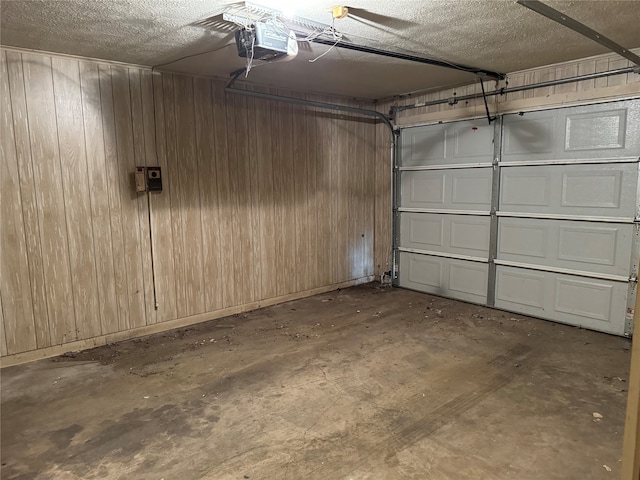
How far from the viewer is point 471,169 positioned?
4.63 m

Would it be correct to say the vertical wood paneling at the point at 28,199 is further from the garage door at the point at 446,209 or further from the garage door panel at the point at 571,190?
the garage door panel at the point at 571,190

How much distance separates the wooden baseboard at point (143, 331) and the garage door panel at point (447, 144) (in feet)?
6.54

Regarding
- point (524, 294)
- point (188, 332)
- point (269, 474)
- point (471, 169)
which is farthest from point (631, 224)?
point (188, 332)

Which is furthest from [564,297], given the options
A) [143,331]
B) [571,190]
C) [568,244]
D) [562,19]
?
[143,331]

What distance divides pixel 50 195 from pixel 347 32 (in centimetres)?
260

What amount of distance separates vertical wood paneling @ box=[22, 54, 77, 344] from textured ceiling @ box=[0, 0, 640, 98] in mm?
247

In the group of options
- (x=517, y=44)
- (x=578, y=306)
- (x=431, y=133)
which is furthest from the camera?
(x=431, y=133)

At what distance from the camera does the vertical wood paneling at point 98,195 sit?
3.40 metres

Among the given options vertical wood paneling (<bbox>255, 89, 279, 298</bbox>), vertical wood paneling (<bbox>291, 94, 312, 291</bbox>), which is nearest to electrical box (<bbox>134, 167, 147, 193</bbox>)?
vertical wood paneling (<bbox>255, 89, 279, 298</bbox>)

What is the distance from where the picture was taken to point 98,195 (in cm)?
352

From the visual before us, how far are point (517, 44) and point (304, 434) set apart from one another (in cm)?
322

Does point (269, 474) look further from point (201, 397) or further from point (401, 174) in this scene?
point (401, 174)

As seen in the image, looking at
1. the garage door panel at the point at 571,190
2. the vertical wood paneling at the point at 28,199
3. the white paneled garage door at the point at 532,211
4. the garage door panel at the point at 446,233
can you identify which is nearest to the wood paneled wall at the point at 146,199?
the vertical wood paneling at the point at 28,199

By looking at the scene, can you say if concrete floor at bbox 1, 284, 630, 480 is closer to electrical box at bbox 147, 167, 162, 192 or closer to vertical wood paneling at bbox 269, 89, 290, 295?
vertical wood paneling at bbox 269, 89, 290, 295
